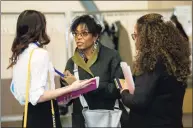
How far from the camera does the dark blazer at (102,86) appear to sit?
204 centimetres

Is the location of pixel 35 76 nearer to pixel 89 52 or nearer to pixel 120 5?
pixel 89 52

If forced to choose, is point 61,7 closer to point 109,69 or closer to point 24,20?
point 109,69

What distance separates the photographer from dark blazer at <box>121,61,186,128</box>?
5.08ft

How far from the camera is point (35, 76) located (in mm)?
1554

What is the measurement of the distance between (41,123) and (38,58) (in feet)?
1.07

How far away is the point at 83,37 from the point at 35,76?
2.09 feet

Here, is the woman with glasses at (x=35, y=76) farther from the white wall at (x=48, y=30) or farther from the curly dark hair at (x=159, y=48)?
the white wall at (x=48, y=30)

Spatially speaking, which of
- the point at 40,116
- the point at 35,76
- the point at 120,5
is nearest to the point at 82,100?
the point at 40,116

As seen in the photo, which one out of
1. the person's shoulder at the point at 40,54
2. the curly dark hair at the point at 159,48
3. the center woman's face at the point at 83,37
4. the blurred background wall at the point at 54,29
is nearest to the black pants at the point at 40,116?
the person's shoulder at the point at 40,54

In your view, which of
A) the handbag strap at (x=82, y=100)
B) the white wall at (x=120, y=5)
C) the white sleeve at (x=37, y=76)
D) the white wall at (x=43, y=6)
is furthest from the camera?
the white wall at (x=120, y=5)

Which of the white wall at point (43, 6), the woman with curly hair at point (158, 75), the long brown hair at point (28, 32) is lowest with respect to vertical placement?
the woman with curly hair at point (158, 75)

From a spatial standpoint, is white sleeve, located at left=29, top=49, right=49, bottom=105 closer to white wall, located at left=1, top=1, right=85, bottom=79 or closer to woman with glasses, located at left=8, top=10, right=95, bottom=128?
woman with glasses, located at left=8, top=10, right=95, bottom=128

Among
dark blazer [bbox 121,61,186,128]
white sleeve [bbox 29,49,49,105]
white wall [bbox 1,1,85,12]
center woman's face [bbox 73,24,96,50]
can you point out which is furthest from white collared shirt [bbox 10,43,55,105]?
white wall [bbox 1,1,85,12]

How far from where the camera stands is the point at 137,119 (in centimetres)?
167
